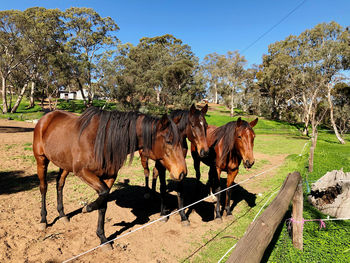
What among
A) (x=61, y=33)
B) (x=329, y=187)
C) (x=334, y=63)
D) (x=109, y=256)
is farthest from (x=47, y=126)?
(x=61, y=33)

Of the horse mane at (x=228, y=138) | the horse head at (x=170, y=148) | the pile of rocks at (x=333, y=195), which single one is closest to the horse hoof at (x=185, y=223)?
the horse mane at (x=228, y=138)

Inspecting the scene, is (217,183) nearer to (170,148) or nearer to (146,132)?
(170,148)

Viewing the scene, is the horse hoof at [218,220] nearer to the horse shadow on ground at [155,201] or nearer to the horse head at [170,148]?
the horse shadow on ground at [155,201]

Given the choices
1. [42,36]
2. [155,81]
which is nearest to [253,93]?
[155,81]

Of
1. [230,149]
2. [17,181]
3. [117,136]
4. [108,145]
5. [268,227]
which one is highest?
[117,136]

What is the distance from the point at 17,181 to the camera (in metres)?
5.90

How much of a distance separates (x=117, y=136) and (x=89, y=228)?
6.71ft

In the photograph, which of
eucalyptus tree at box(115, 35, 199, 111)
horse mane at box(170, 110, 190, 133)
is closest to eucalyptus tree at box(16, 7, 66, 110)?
eucalyptus tree at box(115, 35, 199, 111)

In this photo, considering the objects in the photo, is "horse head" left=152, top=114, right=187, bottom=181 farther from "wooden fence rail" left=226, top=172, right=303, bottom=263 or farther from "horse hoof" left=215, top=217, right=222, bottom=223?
"horse hoof" left=215, top=217, right=222, bottom=223

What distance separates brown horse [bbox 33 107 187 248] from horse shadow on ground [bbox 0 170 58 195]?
3.04m

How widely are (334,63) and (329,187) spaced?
22747mm

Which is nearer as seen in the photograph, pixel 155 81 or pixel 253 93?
pixel 155 81

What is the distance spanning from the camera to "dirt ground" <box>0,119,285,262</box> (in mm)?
3090

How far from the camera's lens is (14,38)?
90.4 feet
